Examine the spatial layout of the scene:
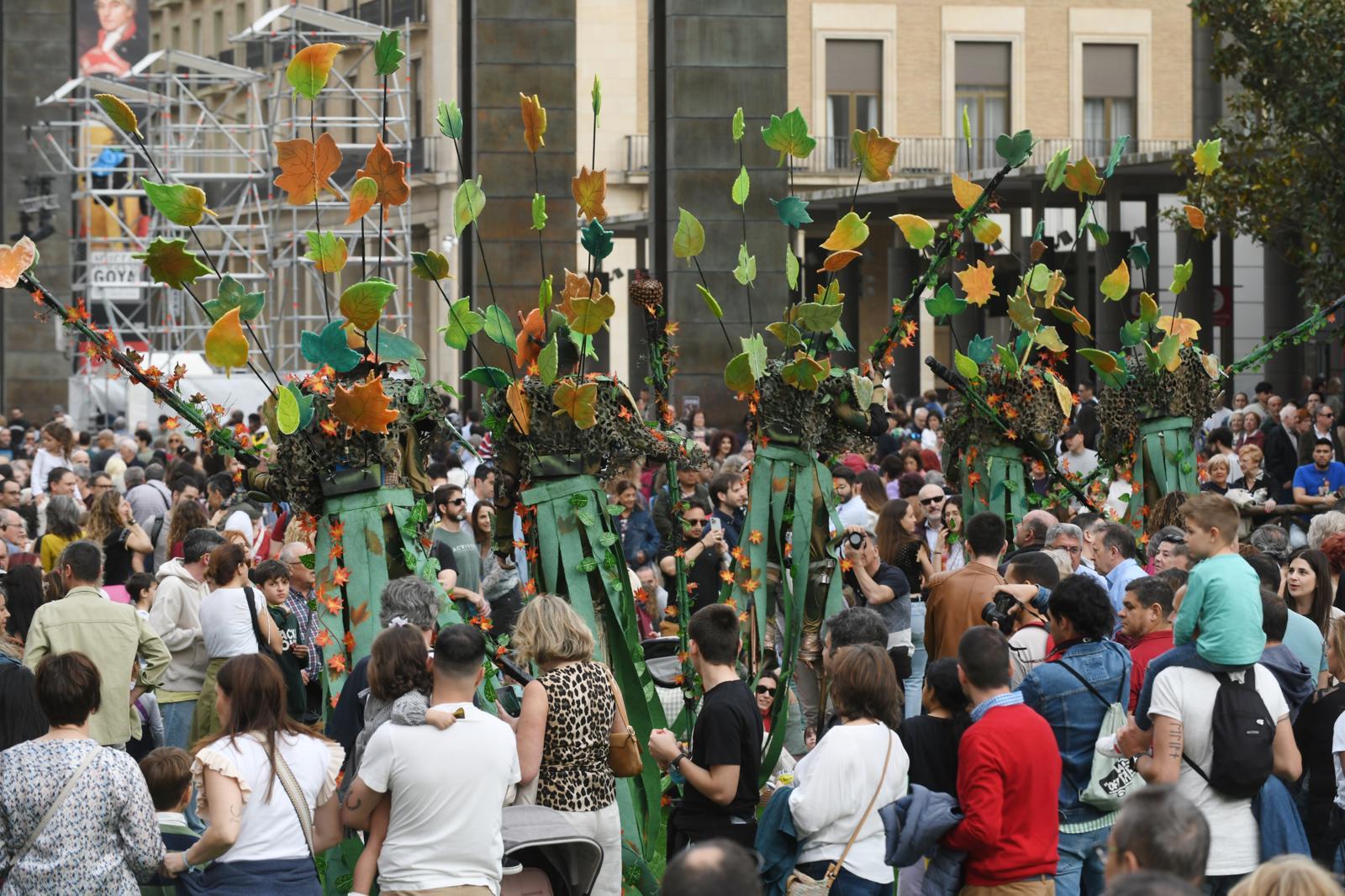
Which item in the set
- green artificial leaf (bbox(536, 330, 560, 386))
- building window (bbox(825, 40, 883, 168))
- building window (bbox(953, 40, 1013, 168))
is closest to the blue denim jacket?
green artificial leaf (bbox(536, 330, 560, 386))

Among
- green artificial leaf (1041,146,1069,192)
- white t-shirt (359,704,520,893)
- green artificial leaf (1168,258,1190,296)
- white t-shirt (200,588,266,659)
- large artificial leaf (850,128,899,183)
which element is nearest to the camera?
white t-shirt (359,704,520,893)

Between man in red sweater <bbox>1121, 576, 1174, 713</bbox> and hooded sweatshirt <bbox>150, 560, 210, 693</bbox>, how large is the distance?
4.08m

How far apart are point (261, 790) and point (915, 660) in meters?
5.21

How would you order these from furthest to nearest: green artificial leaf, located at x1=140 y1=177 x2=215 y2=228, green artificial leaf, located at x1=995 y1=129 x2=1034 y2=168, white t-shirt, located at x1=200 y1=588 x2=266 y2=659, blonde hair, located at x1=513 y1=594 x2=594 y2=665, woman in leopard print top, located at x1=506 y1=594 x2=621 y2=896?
green artificial leaf, located at x1=995 y1=129 x2=1034 y2=168 → white t-shirt, located at x1=200 y1=588 x2=266 y2=659 → green artificial leaf, located at x1=140 y1=177 x2=215 y2=228 → blonde hair, located at x1=513 y1=594 x2=594 y2=665 → woman in leopard print top, located at x1=506 y1=594 x2=621 y2=896

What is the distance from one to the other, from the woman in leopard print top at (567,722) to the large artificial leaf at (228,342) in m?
2.03

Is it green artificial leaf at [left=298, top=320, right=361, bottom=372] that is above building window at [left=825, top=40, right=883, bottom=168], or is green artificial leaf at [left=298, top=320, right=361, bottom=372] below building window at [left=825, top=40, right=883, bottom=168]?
below

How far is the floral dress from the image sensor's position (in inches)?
240

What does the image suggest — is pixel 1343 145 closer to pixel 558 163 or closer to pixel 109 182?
pixel 558 163

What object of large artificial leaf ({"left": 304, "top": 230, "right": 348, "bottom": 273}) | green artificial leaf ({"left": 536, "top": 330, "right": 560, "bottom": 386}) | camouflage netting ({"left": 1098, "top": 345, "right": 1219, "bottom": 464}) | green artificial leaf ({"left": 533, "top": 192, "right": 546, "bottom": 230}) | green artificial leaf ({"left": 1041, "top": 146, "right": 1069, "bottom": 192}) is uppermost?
green artificial leaf ({"left": 1041, "top": 146, "right": 1069, "bottom": 192})

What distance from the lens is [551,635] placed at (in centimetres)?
696

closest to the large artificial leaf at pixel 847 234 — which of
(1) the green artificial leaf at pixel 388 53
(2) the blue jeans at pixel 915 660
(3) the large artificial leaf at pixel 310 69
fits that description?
(2) the blue jeans at pixel 915 660

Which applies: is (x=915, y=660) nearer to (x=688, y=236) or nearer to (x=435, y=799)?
(x=688, y=236)

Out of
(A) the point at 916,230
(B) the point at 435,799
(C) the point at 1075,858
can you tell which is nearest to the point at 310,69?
(B) the point at 435,799

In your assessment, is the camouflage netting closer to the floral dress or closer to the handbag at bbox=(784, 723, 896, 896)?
the handbag at bbox=(784, 723, 896, 896)
